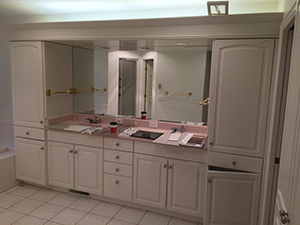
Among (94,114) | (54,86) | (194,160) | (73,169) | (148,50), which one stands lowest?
(73,169)

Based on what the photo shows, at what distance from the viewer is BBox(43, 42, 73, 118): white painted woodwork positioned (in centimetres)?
305

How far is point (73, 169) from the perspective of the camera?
303cm

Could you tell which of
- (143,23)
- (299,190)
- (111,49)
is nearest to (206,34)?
(143,23)

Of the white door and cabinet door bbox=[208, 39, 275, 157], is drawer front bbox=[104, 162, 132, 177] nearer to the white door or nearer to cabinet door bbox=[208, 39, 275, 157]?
cabinet door bbox=[208, 39, 275, 157]

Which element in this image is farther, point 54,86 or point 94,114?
point 94,114

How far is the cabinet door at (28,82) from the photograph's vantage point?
A: 301 cm

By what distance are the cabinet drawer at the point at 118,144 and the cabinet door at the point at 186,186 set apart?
1.56 ft

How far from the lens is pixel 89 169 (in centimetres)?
295

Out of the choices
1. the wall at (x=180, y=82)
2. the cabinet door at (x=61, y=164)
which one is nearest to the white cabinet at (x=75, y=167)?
the cabinet door at (x=61, y=164)

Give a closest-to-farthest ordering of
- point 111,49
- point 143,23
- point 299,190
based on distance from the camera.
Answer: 1. point 299,190
2. point 143,23
3. point 111,49

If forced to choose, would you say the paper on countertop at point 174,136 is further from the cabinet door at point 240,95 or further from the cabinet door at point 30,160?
the cabinet door at point 30,160

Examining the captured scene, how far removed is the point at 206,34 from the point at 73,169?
2139 mm

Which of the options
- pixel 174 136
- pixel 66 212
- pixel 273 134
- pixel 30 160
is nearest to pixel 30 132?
pixel 30 160

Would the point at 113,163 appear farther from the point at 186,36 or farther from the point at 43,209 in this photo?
the point at 186,36
